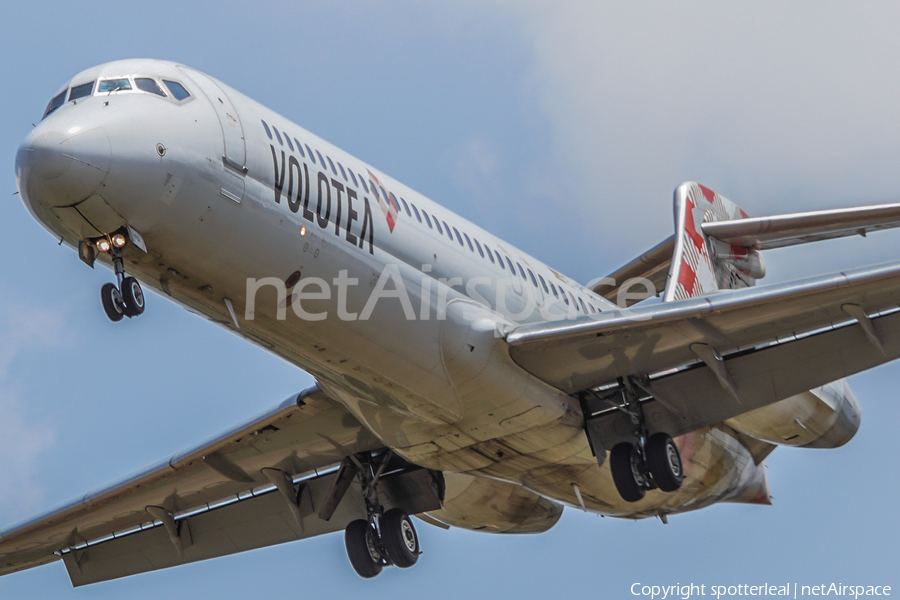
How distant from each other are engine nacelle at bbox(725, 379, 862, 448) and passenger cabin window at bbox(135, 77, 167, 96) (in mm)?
10619

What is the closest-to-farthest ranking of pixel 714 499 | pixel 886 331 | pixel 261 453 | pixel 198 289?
pixel 198 289 → pixel 886 331 → pixel 261 453 → pixel 714 499

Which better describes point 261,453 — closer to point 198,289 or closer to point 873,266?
point 198,289

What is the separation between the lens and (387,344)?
15.2 m

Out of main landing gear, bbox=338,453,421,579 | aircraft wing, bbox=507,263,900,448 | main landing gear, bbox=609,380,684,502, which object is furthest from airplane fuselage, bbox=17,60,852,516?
main landing gear, bbox=338,453,421,579

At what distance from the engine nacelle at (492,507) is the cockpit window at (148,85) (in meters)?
8.46

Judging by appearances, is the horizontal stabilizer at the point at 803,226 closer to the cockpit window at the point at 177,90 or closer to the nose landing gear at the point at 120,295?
the cockpit window at the point at 177,90

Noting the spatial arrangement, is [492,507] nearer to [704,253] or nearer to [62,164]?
[704,253]

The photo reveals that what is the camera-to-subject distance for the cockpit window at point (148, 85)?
44.9ft

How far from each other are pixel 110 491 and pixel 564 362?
8.93 metres

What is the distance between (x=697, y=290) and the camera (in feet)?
71.6

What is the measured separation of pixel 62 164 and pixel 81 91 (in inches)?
57.7

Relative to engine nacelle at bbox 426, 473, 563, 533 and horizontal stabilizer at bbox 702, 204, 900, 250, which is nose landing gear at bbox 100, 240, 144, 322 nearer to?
engine nacelle at bbox 426, 473, 563, 533

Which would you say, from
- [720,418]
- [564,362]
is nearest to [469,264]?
[564,362]

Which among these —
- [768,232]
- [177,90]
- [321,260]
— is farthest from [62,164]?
[768,232]
